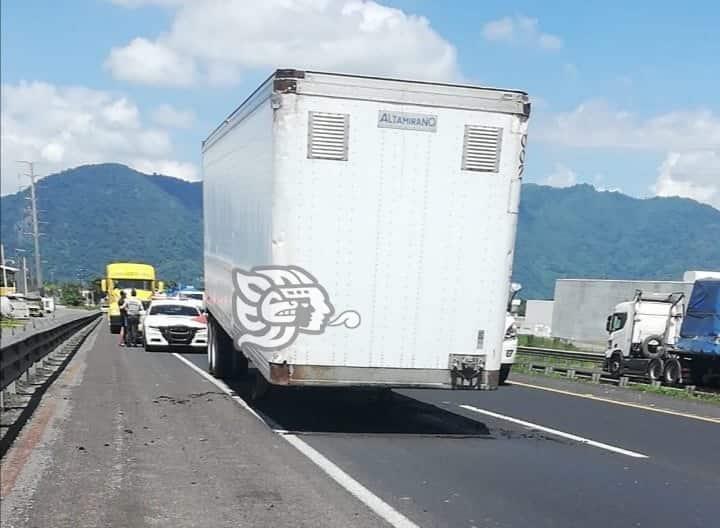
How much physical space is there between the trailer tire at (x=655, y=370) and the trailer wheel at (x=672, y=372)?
1.04 ft

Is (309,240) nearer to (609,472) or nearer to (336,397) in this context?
(609,472)

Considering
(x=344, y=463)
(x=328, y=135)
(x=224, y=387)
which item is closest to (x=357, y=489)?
(x=344, y=463)

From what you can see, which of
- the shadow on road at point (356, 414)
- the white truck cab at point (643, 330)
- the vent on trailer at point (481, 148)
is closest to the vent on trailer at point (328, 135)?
the vent on trailer at point (481, 148)

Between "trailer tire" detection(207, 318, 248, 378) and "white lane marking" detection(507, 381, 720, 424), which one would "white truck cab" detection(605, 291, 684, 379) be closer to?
"white lane marking" detection(507, 381, 720, 424)

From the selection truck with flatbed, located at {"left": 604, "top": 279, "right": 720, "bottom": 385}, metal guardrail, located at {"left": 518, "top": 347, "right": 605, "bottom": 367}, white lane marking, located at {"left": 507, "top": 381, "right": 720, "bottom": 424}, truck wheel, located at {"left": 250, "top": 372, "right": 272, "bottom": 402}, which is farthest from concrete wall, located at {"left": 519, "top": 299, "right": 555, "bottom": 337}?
truck wheel, located at {"left": 250, "top": 372, "right": 272, "bottom": 402}

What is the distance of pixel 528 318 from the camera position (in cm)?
8650

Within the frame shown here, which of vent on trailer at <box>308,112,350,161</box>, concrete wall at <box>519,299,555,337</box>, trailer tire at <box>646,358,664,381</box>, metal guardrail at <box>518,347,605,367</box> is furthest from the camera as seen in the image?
concrete wall at <box>519,299,555,337</box>

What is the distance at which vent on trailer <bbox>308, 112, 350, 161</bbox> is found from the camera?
952 centimetres

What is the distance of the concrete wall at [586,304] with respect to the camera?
58656mm

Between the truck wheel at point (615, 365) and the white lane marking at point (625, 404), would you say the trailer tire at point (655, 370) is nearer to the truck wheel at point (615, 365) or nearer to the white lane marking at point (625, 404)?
the truck wheel at point (615, 365)

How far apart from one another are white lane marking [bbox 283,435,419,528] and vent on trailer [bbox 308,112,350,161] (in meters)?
3.11

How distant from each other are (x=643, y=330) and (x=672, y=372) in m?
3.28

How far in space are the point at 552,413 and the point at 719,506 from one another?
21.5ft

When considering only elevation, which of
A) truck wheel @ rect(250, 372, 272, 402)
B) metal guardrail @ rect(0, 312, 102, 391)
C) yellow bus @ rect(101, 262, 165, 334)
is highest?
yellow bus @ rect(101, 262, 165, 334)
